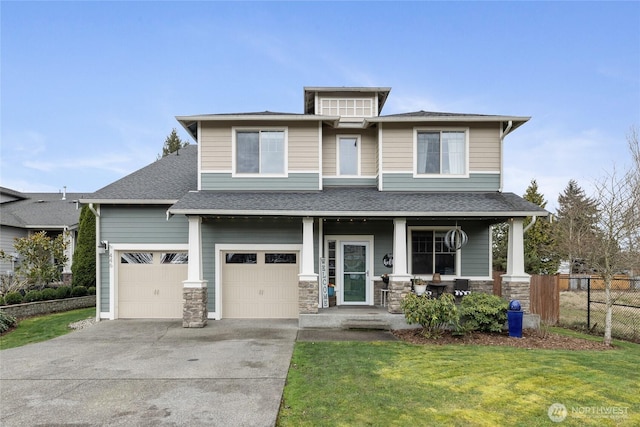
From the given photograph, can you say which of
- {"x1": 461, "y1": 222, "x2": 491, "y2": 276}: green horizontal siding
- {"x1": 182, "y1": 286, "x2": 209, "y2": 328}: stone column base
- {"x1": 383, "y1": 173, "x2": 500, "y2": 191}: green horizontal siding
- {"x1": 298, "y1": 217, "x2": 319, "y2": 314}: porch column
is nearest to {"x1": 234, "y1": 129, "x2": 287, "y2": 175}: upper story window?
{"x1": 298, "y1": 217, "x2": 319, "y2": 314}: porch column

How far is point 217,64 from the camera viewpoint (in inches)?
744

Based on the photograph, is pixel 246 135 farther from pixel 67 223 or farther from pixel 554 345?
pixel 67 223

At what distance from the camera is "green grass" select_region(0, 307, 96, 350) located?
8617 millimetres

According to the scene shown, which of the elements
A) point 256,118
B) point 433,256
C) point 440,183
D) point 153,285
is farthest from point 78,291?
point 440,183

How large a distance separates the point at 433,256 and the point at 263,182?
5660mm

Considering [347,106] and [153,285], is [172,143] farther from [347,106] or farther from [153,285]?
[347,106]

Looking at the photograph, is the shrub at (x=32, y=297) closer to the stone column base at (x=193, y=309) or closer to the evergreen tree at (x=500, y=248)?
the stone column base at (x=193, y=309)

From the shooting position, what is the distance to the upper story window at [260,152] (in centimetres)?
1105

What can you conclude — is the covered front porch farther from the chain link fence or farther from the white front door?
the chain link fence

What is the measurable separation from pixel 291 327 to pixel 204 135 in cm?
614

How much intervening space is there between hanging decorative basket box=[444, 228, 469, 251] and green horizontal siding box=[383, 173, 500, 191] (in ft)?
4.42

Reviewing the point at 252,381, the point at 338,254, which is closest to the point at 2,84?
the point at 338,254

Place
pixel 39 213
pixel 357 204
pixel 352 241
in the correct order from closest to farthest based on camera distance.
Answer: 1. pixel 357 204
2. pixel 352 241
3. pixel 39 213

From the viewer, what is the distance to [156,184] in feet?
38.1
